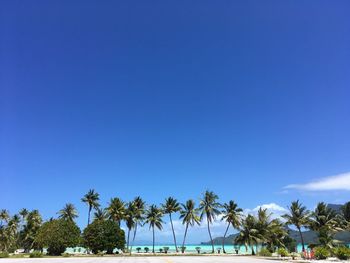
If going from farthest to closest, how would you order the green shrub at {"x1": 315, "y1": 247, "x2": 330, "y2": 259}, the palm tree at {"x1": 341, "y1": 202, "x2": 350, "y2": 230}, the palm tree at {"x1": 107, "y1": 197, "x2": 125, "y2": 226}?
the palm tree at {"x1": 107, "y1": 197, "x2": 125, "y2": 226} < the palm tree at {"x1": 341, "y1": 202, "x2": 350, "y2": 230} < the green shrub at {"x1": 315, "y1": 247, "x2": 330, "y2": 259}

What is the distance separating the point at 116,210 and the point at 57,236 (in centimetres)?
2274

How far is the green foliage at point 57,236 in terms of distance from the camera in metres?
58.8

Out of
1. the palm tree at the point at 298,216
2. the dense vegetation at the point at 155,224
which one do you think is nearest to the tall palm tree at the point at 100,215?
the dense vegetation at the point at 155,224

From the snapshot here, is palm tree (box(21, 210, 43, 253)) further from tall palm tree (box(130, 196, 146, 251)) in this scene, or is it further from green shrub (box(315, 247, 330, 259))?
green shrub (box(315, 247, 330, 259))

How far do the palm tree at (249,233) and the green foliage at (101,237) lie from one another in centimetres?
2494

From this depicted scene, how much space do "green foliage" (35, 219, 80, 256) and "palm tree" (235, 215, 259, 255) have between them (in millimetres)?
31840

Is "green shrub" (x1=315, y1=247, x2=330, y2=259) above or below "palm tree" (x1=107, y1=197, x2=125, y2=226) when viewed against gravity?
below

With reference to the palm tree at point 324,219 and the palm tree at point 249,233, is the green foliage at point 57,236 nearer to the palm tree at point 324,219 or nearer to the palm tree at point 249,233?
the palm tree at point 249,233

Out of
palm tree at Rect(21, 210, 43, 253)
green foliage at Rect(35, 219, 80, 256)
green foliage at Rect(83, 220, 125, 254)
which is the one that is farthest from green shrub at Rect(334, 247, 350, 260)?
palm tree at Rect(21, 210, 43, 253)

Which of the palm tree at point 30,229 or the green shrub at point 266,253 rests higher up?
the palm tree at point 30,229

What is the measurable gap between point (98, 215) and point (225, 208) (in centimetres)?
3183

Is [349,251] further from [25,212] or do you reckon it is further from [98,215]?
[25,212]

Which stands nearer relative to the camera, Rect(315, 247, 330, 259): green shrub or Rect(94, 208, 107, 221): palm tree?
Rect(315, 247, 330, 259): green shrub

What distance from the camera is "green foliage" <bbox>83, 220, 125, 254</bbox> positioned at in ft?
218
